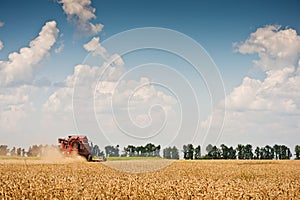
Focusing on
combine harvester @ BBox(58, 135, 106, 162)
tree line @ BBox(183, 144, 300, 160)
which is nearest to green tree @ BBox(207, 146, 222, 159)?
tree line @ BBox(183, 144, 300, 160)

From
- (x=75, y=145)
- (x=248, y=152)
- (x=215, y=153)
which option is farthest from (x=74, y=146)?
(x=248, y=152)

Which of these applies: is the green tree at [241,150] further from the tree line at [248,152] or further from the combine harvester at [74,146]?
the combine harvester at [74,146]

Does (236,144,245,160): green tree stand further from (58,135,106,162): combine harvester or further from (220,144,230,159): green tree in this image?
(58,135,106,162): combine harvester

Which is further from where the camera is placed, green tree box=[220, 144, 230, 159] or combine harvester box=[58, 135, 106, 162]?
green tree box=[220, 144, 230, 159]

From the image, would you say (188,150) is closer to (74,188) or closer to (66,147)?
(66,147)

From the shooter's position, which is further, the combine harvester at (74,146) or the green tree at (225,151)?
the green tree at (225,151)

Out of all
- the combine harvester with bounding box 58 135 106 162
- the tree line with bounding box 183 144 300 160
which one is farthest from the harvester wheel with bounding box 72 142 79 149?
the tree line with bounding box 183 144 300 160

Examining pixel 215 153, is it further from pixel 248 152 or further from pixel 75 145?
pixel 75 145

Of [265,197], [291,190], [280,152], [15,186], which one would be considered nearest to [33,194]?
[15,186]

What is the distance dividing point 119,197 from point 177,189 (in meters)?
1.64

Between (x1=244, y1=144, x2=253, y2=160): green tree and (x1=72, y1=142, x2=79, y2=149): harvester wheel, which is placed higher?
(x1=244, y1=144, x2=253, y2=160): green tree

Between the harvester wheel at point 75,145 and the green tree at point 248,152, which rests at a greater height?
the green tree at point 248,152

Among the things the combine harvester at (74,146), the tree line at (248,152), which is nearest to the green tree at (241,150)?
the tree line at (248,152)

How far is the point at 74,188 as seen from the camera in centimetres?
953
